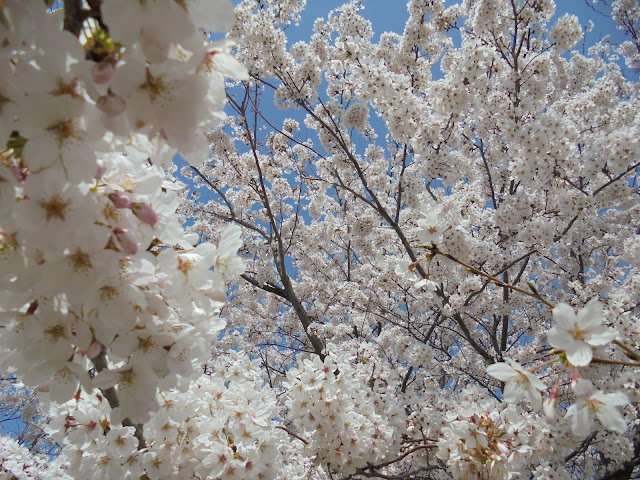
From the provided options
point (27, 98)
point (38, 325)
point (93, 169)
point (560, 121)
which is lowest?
point (38, 325)

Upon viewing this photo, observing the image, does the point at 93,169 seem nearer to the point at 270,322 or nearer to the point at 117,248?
the point at 117,248

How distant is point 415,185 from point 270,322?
511 cm

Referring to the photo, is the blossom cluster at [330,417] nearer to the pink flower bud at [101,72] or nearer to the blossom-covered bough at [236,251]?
the blossom-covered bough at [236,251]

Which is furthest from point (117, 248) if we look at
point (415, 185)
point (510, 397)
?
point (415, 185)

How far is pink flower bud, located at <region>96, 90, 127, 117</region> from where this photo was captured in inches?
31.7

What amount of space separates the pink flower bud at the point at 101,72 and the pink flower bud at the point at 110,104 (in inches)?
1.2

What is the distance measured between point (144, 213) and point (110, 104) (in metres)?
0.30

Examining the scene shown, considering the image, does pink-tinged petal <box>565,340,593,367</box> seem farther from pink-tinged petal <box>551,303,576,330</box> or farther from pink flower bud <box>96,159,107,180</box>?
pink flower bud <box>96,159,107,180</box>

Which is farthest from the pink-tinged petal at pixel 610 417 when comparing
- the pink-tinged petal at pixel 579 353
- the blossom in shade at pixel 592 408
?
the pink-tinged petal at pixel 579 353

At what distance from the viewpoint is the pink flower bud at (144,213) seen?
1.01m

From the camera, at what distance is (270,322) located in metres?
9.88

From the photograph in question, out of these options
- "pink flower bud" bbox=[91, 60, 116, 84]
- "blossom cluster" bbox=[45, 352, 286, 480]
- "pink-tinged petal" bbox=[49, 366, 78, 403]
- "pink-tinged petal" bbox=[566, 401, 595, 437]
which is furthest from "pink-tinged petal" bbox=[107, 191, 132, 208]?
"pink-tinged petal" bbox=[566, 401, 595, 437]

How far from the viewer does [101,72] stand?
0.78 metres

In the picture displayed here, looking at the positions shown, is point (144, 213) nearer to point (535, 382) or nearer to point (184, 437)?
point (535, 382)
